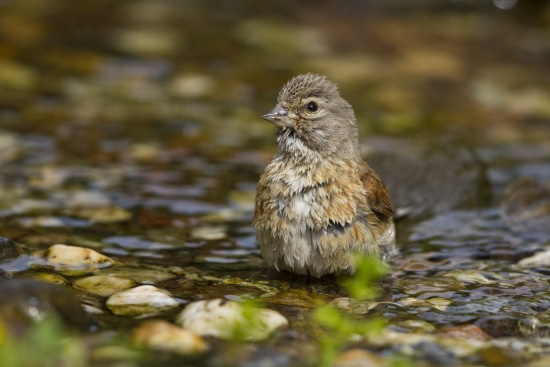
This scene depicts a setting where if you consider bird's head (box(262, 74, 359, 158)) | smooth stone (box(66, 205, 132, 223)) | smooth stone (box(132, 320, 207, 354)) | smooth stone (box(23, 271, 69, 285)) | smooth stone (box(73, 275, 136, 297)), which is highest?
bird's head (box(262, 74, 359, 158))

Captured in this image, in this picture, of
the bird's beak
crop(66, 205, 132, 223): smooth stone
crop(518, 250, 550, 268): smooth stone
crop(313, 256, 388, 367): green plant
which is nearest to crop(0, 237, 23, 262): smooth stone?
crop(66, 205, 132, 223): smooth stone

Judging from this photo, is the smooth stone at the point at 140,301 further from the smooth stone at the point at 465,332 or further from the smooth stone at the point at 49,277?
the smooth stone at the point at 465,332

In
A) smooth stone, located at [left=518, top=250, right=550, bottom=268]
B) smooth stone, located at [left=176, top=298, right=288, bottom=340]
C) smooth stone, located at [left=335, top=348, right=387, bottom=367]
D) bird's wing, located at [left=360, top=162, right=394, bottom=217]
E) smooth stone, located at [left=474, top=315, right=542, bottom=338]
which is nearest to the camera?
smooth stone, located at [left=335, top=348, right=387, bottom=367]

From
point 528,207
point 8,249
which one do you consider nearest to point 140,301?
point 8,249

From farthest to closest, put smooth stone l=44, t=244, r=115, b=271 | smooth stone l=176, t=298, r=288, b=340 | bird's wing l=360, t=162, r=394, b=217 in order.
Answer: bird's wing l=360, t=162, r=394, b=217
smooth stone l=44, t=244, r=115, b=271
smooth stone l=176, t=298, r=288, b=340

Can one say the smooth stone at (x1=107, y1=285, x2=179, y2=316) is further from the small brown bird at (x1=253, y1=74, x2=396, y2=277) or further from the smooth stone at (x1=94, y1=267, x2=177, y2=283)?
the small brown bird at (x1=253, y1=74, x2=396, y2=277)

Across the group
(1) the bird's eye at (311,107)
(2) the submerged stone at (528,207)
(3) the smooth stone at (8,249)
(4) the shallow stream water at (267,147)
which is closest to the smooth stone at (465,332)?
(4) the shallow stream water at (267,147)
